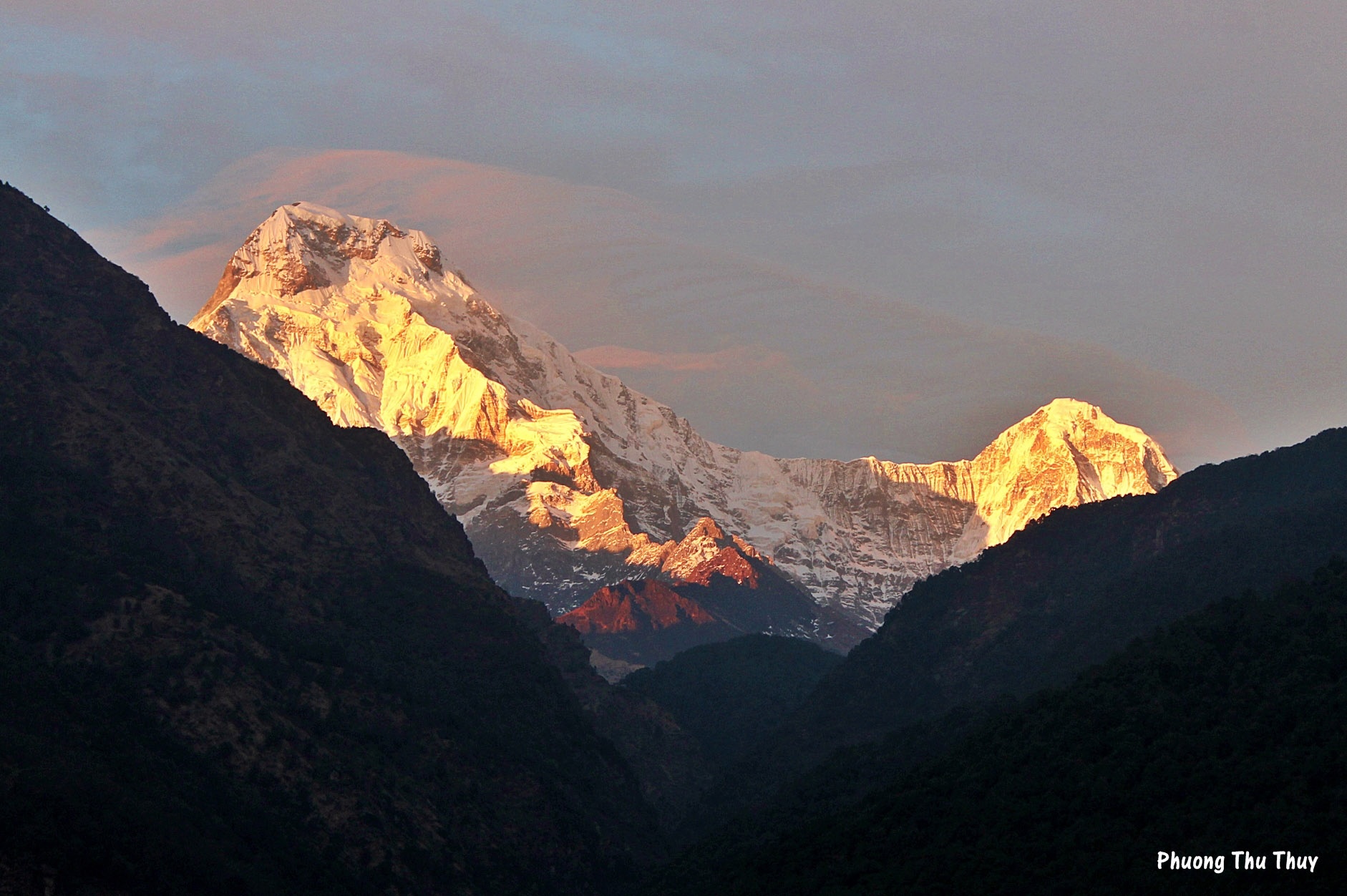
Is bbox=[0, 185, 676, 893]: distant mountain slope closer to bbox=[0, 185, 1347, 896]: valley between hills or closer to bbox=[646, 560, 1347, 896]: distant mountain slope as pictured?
bbox=[0, 185, 1347, 896]: valley between hills

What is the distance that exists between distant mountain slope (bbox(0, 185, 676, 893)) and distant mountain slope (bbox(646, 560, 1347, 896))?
26.7m

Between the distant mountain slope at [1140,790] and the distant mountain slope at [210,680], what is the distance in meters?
26.7

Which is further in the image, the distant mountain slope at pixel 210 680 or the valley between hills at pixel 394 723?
the distant mountain slope at pixel 210 680

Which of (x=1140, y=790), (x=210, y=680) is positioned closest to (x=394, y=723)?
(x=210, y=680)

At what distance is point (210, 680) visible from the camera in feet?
486

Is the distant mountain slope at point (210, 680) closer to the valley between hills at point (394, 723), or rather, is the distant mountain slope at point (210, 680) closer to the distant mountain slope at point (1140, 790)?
the valley between hills at point (394, 723)

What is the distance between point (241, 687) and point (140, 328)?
6299 cm

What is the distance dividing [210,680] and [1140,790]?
78.9 meters

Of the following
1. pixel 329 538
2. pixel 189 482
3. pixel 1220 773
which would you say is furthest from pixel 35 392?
pixel 1220 773

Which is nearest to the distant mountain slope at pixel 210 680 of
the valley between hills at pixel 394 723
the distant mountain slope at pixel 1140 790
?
the valley between hills at pixel 394 723

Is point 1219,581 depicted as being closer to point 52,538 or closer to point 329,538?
point 329,538

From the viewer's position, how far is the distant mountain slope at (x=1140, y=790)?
337 feet

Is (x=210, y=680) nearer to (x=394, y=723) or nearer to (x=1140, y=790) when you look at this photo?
(x=394, y=723)

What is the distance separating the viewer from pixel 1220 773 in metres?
113
